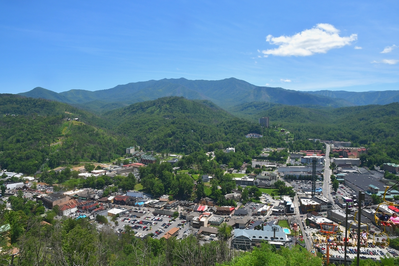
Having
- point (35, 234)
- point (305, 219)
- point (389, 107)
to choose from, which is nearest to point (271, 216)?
point (305, 219)

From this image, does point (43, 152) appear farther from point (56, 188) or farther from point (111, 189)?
point (111, 189)

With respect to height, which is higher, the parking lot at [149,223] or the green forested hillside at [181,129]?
the green forested hillside at [181,129]

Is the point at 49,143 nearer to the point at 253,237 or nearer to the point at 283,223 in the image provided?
the point at 253,237

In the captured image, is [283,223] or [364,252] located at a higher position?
[364,252]

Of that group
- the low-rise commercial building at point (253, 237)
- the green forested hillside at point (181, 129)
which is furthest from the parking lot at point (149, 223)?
the green forested hillside at point (181, 129)

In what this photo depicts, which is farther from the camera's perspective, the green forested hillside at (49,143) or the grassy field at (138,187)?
the green forested hillside at (49,143)

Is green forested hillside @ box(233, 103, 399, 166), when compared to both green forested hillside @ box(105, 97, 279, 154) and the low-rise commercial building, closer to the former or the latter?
green forested hillside @ box(105, 97, 279, 154)

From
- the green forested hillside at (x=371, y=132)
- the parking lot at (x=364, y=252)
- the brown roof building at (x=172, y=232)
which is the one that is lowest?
the brown roof building at (x=172, y=232)

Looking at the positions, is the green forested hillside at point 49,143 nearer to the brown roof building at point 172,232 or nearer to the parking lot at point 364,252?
the brown roof building at point 172,232

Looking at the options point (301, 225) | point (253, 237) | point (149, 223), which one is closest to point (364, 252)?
point (301, 225)
